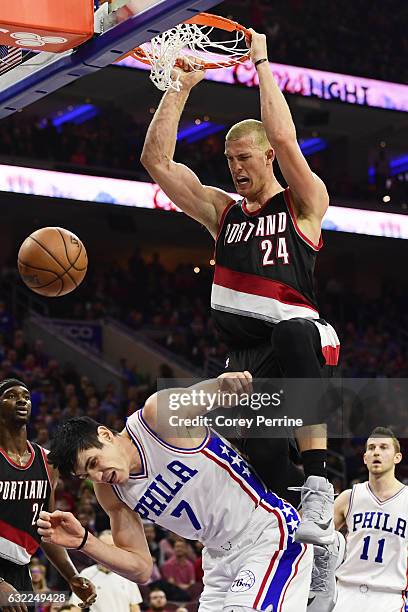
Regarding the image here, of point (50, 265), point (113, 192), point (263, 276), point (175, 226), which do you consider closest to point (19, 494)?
point (50, 265)

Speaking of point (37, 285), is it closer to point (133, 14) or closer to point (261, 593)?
point (133, 14)

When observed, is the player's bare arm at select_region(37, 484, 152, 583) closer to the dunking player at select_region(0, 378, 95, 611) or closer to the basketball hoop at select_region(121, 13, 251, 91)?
the dunking player at select_region(0, 378, 95, 611)

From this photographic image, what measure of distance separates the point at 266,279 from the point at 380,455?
364 cm

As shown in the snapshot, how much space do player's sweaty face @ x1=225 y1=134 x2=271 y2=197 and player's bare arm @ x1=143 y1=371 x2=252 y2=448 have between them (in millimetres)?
1010

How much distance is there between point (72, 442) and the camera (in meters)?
4.94

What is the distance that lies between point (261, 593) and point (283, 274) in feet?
4.94

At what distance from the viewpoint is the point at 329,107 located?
2514cm

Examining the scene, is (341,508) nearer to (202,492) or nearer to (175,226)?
(202,492)

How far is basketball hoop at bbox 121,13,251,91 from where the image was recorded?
5.64 meters

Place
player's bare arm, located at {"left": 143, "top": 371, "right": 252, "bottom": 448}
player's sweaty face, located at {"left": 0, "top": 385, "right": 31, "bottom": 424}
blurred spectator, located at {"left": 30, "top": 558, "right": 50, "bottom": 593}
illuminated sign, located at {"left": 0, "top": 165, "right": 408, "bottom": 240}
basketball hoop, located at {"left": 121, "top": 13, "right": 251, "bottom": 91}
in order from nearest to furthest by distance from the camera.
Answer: player's bare arm, located at {"left": 143, "top": 371, "right": 252, "bottom": 448}
basketball hoop, located at {"left": 121, "top": 13, "right": 251, "bottom": 91}
player's sweaty face, located at {"left": 0, "top": 385, "right": 31, "bottom": 424}
blurred spectator, located at {"left": 30, "top": 558, "right": 50, "bottom": 593}
illuminated sign, located at {"left": 0, "top": 165, "right": 408, "bottom": 240}

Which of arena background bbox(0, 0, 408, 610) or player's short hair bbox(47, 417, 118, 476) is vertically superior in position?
arena background bbox(0, 0, 408, 610)

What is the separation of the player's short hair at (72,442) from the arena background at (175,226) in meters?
10.5

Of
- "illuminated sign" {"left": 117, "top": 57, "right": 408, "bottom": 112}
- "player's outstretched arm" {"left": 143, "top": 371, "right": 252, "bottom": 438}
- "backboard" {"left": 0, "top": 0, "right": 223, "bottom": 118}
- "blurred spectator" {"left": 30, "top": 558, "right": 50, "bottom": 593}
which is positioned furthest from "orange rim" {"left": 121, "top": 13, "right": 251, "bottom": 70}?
"illuminated sign" {"left": 117, "top": 57, "right": 408, "bottom": 112}

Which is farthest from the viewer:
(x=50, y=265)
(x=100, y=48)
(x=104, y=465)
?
(x=50, y=265)
